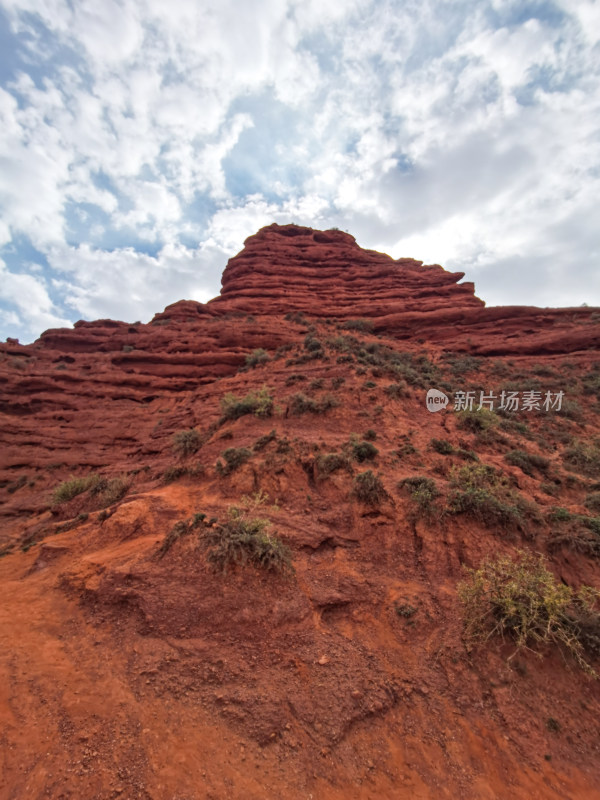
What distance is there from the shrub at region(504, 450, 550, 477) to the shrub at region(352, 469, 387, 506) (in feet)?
15.5

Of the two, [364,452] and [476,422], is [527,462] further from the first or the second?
[364,452]

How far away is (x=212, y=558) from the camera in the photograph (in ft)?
21.2

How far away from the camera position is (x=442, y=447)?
34.2 ft

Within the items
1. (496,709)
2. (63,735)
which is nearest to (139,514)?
(63,735)

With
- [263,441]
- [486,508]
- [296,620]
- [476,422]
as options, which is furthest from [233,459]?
[476,422]

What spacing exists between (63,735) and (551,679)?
6088mm

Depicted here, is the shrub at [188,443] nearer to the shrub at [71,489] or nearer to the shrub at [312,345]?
the shrub at [71,489]

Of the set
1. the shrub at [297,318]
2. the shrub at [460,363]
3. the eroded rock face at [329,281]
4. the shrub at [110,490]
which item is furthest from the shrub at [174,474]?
the eroded rock face at [329,281]

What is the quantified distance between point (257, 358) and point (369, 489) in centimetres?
1409

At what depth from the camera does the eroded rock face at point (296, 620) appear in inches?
155

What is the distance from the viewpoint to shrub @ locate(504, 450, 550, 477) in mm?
10141

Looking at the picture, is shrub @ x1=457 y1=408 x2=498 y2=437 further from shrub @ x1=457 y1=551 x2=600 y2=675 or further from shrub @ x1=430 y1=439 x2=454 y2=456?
shrub @ x1=457 y1=551 x2=600 y2=675

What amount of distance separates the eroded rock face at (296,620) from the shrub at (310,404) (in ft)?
0.19

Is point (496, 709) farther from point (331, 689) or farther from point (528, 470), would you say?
point (528, 470)
